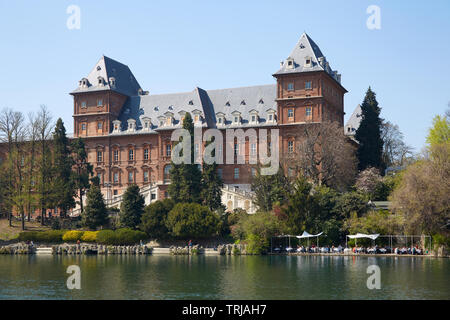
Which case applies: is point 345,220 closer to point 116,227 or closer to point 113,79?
point 116,227

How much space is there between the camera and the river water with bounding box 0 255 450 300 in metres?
29.8

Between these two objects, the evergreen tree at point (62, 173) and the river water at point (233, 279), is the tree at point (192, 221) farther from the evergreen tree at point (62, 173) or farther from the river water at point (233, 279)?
the evergreen tree at point (62, 173)

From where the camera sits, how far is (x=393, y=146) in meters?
91.6

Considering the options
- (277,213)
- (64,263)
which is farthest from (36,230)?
(277,213)

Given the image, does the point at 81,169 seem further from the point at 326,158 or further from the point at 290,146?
the point at 326,158

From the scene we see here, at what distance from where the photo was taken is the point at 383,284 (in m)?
32.6

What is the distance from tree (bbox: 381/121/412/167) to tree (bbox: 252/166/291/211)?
101 feet

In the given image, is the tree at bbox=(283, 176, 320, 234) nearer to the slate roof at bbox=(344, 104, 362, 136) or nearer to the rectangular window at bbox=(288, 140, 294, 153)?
the rectangular window at bbox=(288, 140, 294, 153)

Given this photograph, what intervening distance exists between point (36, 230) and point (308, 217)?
3257 cm

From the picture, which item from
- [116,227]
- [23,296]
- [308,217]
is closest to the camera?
[23,296]

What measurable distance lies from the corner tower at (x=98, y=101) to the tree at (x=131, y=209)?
2386 cm

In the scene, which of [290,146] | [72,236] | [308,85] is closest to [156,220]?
[72,236]

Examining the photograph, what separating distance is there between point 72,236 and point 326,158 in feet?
95.2

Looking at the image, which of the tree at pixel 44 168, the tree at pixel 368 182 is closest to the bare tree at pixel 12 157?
the tree at pixel 44 168
